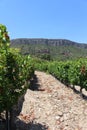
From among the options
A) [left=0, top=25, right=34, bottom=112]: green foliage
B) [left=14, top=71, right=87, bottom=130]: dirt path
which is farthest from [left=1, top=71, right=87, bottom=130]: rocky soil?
[left=0, top=25, right=34, bottom=112]: green foliage

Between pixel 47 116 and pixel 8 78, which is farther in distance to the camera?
pixel 47 116

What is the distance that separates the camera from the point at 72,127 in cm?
2355

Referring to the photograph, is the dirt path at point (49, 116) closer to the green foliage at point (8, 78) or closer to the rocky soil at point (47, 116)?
the rocky soil at point (47, 116)

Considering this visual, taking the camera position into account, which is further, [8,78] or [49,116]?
[49,116]

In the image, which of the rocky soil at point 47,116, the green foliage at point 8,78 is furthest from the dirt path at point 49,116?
the green foliage at point 8,78

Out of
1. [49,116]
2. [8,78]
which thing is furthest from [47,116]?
[8,78]

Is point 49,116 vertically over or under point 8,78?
under

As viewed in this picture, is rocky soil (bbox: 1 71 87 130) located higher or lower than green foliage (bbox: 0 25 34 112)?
lower

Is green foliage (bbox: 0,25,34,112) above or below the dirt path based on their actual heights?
above

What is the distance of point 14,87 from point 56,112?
28.5 ft

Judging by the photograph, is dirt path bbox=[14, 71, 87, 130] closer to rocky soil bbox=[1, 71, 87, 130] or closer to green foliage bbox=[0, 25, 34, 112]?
rocky soil bbox=[1, 71, 87, 130]

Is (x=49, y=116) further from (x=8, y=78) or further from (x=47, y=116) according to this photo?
(x=8, y=78)

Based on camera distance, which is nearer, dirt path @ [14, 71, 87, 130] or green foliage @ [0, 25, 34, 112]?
green foliage @ [0, 25, 34, 112]

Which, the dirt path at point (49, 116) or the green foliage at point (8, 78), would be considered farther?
the dirt path at point (49, 116)
